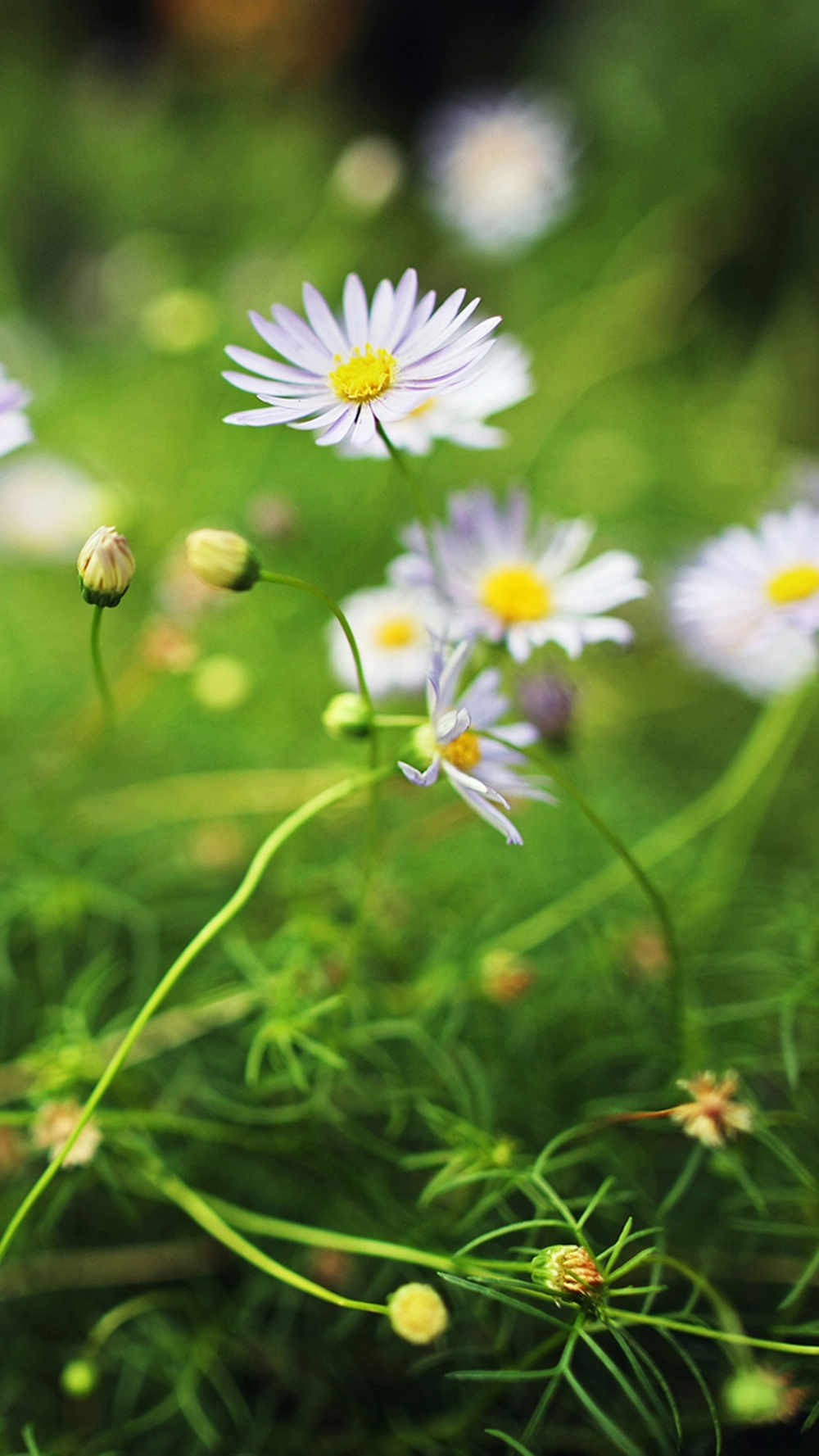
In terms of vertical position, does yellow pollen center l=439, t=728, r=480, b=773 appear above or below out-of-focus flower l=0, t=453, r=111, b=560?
below

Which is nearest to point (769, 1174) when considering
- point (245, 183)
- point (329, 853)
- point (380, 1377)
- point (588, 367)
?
point (380, 1377)

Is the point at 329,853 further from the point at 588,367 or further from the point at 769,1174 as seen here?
the point at 588,367

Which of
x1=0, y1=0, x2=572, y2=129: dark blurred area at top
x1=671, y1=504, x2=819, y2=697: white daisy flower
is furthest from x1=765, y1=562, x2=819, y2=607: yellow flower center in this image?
x1=0, y1=0, x2=572, y2=129: dark blurred area at top

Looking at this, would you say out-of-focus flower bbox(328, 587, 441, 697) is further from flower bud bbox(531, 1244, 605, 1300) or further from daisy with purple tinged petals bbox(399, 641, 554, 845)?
flower bud bbox(531, 1244, 605, 1300)

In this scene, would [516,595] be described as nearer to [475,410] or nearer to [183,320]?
[475,410]

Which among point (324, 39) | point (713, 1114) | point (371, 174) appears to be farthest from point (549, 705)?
point (324, 39)
